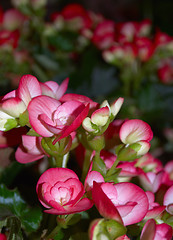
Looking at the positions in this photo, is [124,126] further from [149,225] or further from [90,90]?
[90,90]

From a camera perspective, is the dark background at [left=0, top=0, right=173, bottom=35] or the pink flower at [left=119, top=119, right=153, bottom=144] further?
the dark background at [left=0, top=0, right=173, bottom=35]

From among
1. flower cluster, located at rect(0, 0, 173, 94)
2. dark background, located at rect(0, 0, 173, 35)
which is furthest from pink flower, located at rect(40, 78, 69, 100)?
dark background, located at rect(0, 0, 173, 35)

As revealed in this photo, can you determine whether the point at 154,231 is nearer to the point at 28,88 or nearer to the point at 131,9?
the point at 28,88

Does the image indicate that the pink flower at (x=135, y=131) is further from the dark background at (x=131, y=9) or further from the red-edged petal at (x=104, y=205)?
the dark background at (x=131, y=9)

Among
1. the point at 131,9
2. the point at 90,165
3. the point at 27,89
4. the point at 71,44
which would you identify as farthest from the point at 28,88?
the point at 131,9

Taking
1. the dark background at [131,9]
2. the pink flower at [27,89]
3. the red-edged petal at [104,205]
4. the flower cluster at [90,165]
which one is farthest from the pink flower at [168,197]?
the dark background at [131,9]

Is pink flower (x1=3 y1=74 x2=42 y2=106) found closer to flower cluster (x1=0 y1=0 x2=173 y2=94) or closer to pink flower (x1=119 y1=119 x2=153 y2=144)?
pink flower (x1=119 y1=119 x2=153 y2=144)
